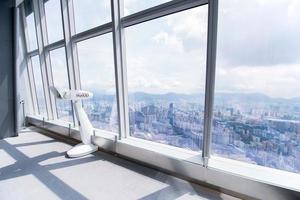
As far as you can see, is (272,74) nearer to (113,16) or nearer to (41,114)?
(113,16)

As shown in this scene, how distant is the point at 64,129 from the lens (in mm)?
4285

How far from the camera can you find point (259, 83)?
1.96 metres

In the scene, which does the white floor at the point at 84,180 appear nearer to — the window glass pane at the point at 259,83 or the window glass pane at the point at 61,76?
the window glass pane at the point at 259,83

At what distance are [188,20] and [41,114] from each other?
522 centimetres

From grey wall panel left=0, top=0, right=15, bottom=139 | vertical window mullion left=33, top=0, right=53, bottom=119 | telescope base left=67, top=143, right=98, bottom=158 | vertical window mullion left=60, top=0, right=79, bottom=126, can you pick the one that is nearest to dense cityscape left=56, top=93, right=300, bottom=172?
telescope base left=67, top=143, right=98, bottom=158

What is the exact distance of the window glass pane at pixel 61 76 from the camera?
4.39 metres

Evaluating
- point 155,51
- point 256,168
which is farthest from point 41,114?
point 256,168

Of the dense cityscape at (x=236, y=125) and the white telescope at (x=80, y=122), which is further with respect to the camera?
the white telescope at (x=80, y=122)

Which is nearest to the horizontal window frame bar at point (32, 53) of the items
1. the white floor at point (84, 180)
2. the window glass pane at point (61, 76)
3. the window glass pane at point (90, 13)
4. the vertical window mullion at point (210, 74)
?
the window glass pane at point (61, 76)

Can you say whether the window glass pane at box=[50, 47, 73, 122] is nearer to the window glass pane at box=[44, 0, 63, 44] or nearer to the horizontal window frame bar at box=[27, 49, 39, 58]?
the window glass pane at box=[44, 0, 63, 44]

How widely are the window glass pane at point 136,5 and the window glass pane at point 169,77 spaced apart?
0.67ft

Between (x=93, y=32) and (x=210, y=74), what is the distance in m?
2.22

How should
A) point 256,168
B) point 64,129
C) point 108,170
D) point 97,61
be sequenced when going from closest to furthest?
point 256,168, point 108,170, point 97,61, point 64,129

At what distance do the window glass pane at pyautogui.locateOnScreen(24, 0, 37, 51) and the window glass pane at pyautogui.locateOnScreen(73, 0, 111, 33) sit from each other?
2.06 meters
